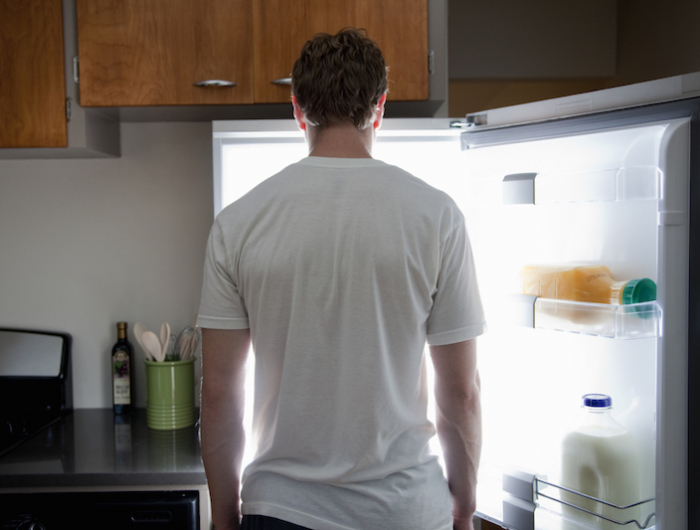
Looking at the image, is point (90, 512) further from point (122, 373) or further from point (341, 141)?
point (341, 141)

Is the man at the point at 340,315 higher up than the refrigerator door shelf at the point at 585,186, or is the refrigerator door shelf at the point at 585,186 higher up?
the refrigerator door shelf at the point at 585,186

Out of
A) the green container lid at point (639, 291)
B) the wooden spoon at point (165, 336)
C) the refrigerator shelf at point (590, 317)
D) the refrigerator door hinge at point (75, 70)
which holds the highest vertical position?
the refrigerator door hinge at point (75, 70)

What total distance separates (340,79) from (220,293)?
39 cm

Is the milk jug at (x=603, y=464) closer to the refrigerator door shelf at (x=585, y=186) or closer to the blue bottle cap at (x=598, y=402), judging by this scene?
the blue bottle cap at (x=598, y=402)

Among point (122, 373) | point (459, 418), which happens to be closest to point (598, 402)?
point (459, 418)

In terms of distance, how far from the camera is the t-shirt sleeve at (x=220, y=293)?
95 cm

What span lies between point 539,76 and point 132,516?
2.58 m

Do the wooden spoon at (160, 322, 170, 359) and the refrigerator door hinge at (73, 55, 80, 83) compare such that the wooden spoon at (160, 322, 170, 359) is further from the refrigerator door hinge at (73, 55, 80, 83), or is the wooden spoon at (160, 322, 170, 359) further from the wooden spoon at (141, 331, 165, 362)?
the refrigerator door hinge at (73, 55, 80, 83)

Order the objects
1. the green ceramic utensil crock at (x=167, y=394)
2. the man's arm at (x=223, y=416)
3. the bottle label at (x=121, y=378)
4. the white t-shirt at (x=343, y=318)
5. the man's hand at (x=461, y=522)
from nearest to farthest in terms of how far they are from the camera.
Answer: the white t-shirt at (x=343, y=318), the man's arm at (x=223, y=416), the man's hand at (x=461, y=522), the green ceramic utensil crock at (x=167, y=394), the bottle label at (x=121, y=378)

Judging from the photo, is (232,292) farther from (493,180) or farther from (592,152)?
(592,152)

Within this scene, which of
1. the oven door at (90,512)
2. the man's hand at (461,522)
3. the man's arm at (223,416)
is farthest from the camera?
the oven door at (90,512)

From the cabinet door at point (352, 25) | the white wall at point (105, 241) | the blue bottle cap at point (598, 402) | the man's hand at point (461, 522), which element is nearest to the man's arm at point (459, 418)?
the man's hand at point (461, 522)

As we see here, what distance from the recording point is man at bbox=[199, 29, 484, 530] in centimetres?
90

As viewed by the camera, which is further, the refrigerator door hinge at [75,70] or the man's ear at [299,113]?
the refrigerator door hinge at [75,70]
